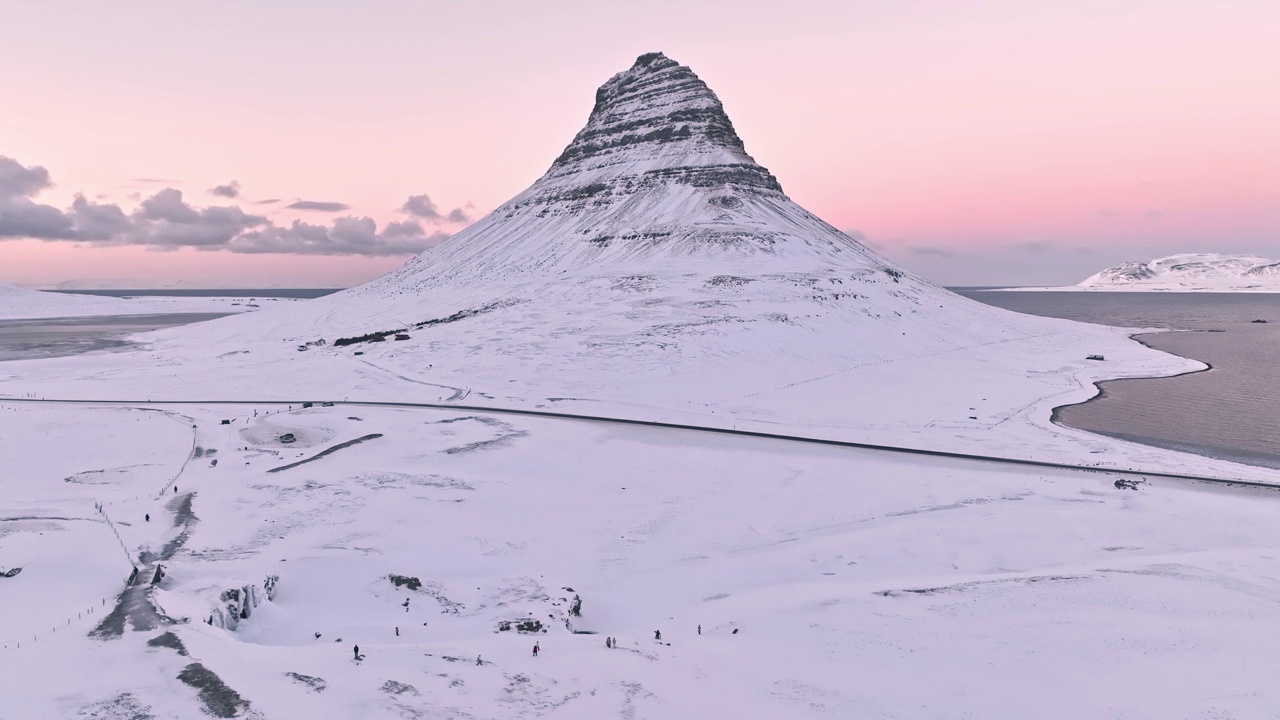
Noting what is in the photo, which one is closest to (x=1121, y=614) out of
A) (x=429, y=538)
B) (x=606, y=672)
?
(x=606, y=672)

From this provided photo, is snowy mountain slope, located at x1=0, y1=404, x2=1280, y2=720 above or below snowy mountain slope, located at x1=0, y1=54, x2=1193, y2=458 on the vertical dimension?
below

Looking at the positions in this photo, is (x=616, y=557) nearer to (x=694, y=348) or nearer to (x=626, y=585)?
(x=626, y=585)

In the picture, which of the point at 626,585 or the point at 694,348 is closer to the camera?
the point at 626,585

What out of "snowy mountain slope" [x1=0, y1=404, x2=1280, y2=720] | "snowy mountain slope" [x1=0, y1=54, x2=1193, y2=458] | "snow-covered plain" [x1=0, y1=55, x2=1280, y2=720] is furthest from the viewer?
"snowy mountain slope" [x1=0, y1=54, x2=1193, y2=458]

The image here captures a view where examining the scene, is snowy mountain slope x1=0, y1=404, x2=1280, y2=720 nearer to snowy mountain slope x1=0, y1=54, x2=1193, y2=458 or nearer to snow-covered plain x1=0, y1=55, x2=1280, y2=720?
snow-covered plain x1=0, y1=55, x2=1280, y2=720

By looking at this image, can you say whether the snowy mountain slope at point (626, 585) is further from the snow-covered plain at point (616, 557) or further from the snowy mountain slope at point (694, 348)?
the snowy mountain slope at point (694, 348)

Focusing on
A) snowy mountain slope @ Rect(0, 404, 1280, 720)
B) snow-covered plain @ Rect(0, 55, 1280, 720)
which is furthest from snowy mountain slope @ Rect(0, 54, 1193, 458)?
snowy mountain slope @ Rect(0, 404, 1280, 720)

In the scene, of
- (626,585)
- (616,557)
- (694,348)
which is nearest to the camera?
(626,585)

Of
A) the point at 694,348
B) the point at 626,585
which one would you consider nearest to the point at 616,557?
the point at 626,585

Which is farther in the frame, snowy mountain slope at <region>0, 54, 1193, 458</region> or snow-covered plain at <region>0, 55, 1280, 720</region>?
snowy mountain slope at <region>0, 54, 1193, 458</region>
